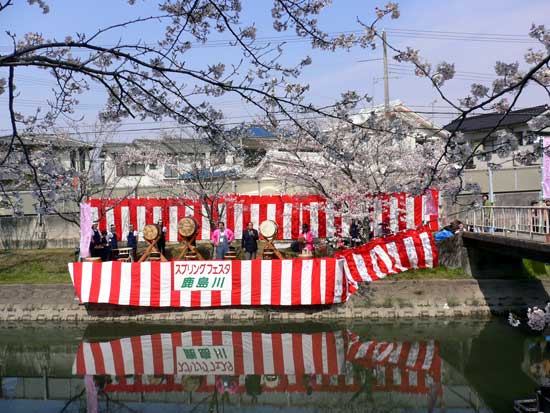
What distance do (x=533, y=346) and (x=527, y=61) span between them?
9.50 metres

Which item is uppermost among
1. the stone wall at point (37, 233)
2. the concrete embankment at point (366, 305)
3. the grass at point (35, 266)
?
the stone wall at point (37, 233)

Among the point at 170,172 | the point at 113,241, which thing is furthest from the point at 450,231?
the point at 170,172

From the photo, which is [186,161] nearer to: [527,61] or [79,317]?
[79,317]

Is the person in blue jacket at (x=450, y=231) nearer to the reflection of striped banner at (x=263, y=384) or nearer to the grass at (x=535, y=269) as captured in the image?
the grass at (x=535, y=269)

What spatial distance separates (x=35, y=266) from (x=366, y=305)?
9.58 m

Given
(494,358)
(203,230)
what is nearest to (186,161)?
(203,230)

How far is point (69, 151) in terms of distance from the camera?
19891 mm

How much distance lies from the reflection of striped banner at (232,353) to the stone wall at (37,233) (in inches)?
277

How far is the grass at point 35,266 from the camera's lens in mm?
16266

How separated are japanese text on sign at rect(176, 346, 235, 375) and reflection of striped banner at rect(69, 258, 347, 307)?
5.78 feet

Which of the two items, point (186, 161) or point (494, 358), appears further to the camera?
point (186, 161)

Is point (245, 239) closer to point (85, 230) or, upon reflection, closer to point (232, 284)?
point (232, 284)

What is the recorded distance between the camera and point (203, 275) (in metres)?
14.4

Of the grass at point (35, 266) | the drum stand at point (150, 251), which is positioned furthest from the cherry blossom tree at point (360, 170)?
the grass at point (35, 266)
